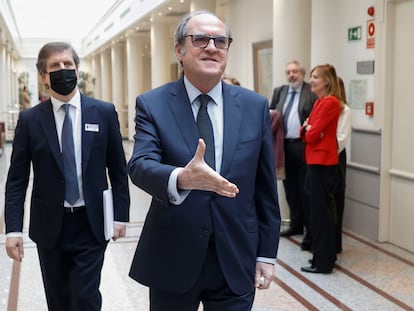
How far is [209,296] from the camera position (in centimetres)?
226

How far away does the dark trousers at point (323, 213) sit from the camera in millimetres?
5242

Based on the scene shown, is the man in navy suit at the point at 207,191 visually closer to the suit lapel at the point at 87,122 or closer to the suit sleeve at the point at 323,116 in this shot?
the suit lapel at the point at 87,122

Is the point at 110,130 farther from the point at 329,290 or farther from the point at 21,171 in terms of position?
the point at 329,290

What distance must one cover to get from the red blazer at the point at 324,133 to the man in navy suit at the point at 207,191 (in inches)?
117

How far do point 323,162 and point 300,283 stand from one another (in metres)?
1.04

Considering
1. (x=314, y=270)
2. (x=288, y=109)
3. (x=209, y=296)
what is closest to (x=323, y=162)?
(x=314, y=270)

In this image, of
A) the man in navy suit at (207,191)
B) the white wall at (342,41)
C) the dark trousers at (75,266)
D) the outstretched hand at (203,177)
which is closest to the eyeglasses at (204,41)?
the man in navy suit at (207,191)

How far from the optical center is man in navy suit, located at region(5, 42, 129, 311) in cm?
301

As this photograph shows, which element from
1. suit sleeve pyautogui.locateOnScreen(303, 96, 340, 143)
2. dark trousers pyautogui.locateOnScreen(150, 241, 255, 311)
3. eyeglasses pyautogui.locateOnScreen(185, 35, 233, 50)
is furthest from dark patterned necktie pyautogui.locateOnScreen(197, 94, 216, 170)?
suit sleeve pyautogui.locateOnScreen(303, 96, 340, 143)

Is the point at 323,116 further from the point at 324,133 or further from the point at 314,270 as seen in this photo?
the point at 314,270

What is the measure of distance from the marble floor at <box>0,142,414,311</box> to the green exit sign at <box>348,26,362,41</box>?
2259 millimetres

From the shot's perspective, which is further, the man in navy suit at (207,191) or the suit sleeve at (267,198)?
the suit sleeve at (267,198)

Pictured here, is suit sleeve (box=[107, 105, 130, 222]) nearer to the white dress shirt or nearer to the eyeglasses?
the white dress shirt

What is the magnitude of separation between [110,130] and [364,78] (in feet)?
13.7
